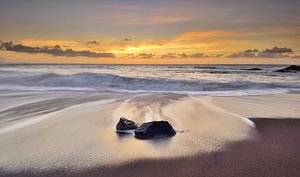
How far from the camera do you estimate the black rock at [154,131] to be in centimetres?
525

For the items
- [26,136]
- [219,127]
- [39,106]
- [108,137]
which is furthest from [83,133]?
[39,106]

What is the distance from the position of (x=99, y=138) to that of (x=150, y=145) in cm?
95

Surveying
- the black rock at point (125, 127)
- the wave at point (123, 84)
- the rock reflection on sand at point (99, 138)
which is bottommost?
the wave at point (123, 84)

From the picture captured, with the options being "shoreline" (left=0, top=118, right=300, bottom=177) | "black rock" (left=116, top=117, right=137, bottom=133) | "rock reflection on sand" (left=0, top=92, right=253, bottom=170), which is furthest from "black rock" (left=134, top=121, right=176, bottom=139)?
"shoreline" (left=0, top=118, right=300, bottom=177)

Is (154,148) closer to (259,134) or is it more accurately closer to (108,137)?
(108,137)

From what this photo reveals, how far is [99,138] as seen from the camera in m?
5.31

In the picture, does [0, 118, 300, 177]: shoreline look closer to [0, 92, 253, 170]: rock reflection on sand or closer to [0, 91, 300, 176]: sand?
[0, 91, 300, 176]: sand

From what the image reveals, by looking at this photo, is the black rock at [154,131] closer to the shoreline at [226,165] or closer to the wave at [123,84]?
the shoreline at [226,165]

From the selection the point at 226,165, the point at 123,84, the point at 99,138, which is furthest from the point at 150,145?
the point at 123,84

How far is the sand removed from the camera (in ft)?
12.7

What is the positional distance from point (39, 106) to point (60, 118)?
225 centimetres

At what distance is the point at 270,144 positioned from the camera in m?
5.04

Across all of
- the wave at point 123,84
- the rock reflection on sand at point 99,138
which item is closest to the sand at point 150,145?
the rock reflection on sand at point 99,138

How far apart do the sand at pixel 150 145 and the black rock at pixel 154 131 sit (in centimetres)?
15
